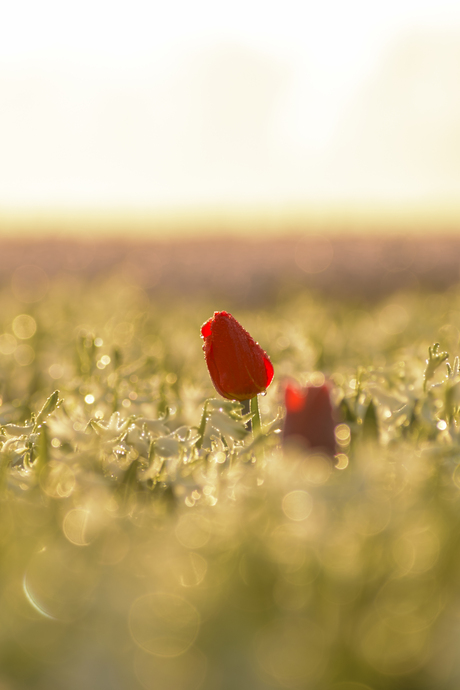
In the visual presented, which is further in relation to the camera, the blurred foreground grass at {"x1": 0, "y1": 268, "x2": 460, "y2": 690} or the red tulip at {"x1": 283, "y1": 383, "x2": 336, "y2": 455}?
the red tulip at {"x1": 283, "y1": 383, "x2": 336, "y2": 455}

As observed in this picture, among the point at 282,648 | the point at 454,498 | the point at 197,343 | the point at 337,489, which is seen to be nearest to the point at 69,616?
the point at 282,648

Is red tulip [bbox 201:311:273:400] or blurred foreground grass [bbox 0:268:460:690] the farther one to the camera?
red tulip [bbox 201:311:273:400]

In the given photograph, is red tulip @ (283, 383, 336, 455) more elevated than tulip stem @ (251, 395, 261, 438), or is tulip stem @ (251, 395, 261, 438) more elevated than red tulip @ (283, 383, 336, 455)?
red tulip @ (283, 383, 336, 455)

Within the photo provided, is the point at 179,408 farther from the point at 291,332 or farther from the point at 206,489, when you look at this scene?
the point at 291,332

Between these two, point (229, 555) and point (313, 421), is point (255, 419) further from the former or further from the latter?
point (229, 555)
